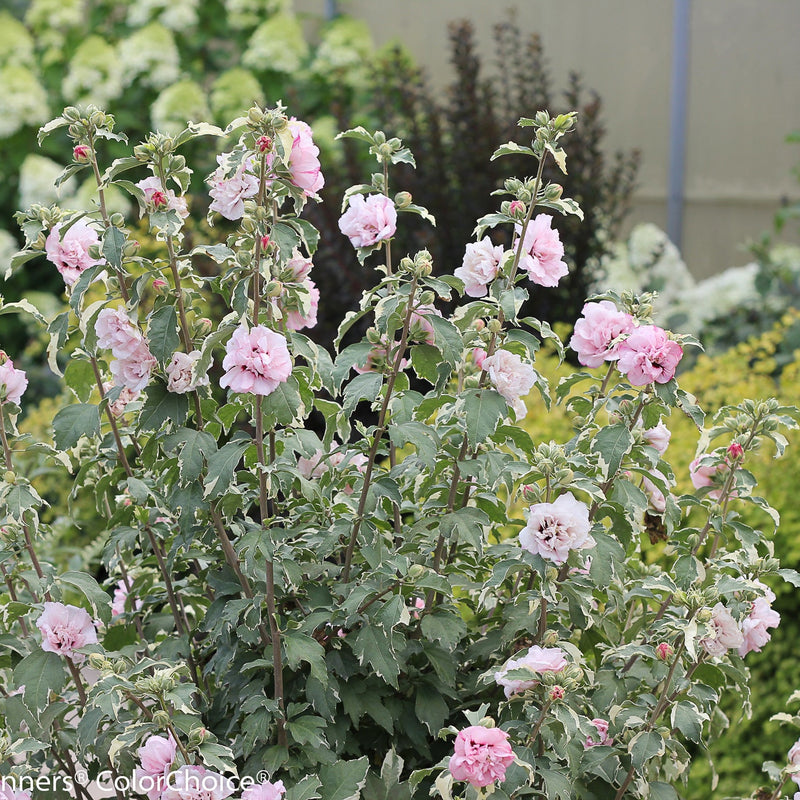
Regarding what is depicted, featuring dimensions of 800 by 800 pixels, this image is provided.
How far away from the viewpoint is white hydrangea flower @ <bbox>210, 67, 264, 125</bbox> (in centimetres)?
557

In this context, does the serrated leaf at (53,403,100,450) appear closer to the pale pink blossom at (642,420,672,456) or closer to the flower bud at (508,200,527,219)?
the flower bud at (508,200,527,219)

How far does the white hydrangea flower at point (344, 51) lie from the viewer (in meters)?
5.82

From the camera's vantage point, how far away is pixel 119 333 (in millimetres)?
1375

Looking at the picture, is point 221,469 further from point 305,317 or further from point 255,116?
point 255,116

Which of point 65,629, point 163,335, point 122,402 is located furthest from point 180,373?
point 65,629

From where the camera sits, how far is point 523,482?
1.47 metres

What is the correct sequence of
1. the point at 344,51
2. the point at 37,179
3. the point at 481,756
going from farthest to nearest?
the point at 344,51 → the point at 37,179 → the point at 481,756

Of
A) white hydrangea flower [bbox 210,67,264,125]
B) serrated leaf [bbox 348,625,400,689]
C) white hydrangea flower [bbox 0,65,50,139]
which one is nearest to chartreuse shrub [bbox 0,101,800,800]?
serrated leaf [bbox 348,625,400,689]

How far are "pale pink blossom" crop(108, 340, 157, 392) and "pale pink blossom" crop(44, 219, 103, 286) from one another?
0.16 meters

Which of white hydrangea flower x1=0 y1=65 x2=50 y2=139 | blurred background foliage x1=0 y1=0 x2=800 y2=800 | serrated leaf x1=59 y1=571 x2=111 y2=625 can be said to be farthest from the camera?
white hydrangea flower x1=0 y1=65 x2=50 y2=139

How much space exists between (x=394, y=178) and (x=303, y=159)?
3.07 meters

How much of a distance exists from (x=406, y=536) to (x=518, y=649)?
9.3 inches

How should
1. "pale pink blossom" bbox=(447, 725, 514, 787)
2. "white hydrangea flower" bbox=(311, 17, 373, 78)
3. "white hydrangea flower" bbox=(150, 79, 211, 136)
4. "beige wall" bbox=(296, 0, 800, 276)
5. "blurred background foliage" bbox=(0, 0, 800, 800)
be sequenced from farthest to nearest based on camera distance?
"white hydrangea flower" bbox=(311, 17, 373, 78), "white hydrangea flower" bbox=(150, 79, 211, 136), "beige wall" bbox=(296, 0, 800, 276), "blurred background foliage" bbox=(0, 0, 800, 800), "pale pink blossom" bbox=(447, 725, 514, 787)

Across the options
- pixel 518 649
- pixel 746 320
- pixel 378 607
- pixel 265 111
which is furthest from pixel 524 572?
pixel 746 320
